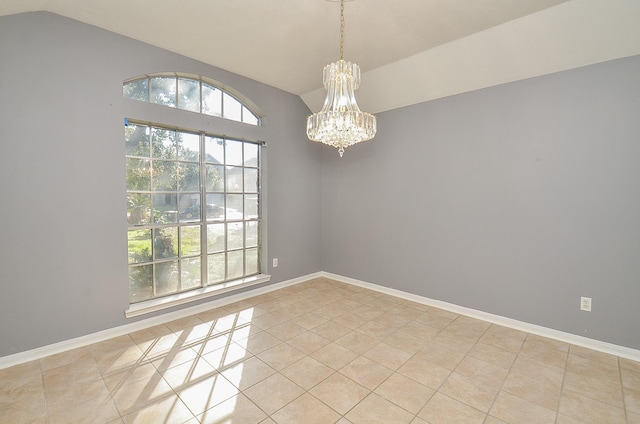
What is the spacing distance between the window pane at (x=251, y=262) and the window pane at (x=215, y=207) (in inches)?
25.6

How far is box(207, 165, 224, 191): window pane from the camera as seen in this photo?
335 centimetres

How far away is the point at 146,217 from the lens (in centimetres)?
288

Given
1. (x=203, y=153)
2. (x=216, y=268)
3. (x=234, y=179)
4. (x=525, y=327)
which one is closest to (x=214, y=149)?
(x=203, y=153)

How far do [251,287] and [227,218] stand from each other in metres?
0.96

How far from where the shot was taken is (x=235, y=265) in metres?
3.66

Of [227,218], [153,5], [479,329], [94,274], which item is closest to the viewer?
[153,5]

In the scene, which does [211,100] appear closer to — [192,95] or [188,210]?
[192,95]

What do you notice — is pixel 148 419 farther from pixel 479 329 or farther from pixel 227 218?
pixel 479 329

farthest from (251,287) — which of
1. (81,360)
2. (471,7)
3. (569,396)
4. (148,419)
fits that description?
(471,7)

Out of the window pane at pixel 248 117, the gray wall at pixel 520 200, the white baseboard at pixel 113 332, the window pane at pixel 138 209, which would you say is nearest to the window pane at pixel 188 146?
the window pane at pixel 138 209

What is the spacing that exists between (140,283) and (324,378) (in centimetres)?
210

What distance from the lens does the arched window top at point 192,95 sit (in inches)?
110

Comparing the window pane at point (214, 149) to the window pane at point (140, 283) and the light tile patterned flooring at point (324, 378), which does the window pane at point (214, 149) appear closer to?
the window pane at point (140, 283)

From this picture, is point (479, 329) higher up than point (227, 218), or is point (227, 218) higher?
point (227, 218)
